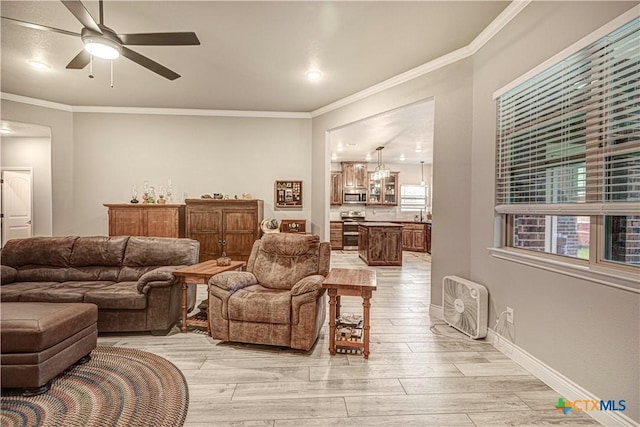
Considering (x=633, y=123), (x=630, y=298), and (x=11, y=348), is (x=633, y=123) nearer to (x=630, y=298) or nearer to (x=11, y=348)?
(x=630, y=298)

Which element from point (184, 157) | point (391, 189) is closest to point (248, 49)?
point (184, 157)

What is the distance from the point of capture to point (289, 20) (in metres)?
2.77

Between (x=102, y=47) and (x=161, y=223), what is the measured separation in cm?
314

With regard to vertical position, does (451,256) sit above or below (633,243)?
below

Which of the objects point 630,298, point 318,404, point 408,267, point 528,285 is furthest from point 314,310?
point 408,267

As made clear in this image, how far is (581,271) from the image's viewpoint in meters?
1.91

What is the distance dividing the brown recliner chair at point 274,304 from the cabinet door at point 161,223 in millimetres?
2519

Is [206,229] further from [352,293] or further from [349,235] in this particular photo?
[349,235]

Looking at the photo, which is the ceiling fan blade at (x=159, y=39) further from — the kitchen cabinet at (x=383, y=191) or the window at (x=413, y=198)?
the window at (x=413, y=198)

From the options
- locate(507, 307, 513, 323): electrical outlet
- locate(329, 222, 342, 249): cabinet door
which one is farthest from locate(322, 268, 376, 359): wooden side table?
locate(329, 222, 342, 249): cabinet door

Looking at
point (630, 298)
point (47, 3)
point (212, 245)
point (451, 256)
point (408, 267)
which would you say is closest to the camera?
point (630, 298)

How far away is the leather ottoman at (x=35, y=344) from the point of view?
1.98 m

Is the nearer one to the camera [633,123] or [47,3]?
[633,123]

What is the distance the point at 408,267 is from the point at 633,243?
5025 mm
